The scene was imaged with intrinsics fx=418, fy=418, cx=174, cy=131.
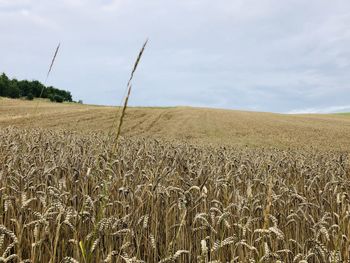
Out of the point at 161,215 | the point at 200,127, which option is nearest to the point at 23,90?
the point at 200,127

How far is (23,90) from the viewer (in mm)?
102562

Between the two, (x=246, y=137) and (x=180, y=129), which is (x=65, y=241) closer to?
(x=246, y=137)

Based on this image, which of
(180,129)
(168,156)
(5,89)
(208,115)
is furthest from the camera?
(5,89)

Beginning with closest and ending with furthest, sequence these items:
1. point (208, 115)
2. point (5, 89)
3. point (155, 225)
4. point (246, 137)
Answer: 1. point (155, 225)
2. point (246, 137)
3. point (208, 115)
4. point (5, 89)

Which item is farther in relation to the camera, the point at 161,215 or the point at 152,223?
the point at 161,215

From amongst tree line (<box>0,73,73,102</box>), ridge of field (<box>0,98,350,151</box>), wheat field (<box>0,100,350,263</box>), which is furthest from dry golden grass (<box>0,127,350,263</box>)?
tree line (<box>0,73,73,102</box>)

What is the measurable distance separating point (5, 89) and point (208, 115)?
2444 inches

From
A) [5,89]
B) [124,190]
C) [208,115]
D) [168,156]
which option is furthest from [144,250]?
[5,89]

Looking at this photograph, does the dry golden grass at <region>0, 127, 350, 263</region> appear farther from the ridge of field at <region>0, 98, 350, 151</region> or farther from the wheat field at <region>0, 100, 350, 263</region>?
the ridge of field at <region>0, 98, 350, 151</region>

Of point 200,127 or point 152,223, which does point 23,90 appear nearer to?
point 200,127

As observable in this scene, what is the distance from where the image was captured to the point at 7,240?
4039 millimetres

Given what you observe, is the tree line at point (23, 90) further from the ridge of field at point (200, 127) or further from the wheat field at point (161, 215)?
the wheat field at point (161, 215)

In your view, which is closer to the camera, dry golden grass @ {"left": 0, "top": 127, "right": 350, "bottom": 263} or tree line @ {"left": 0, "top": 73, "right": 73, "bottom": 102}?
dry golden grass @ {"left": 0, "top": 127, "right": 350, "bottom": 263}

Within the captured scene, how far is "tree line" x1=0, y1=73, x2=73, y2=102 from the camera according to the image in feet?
299
